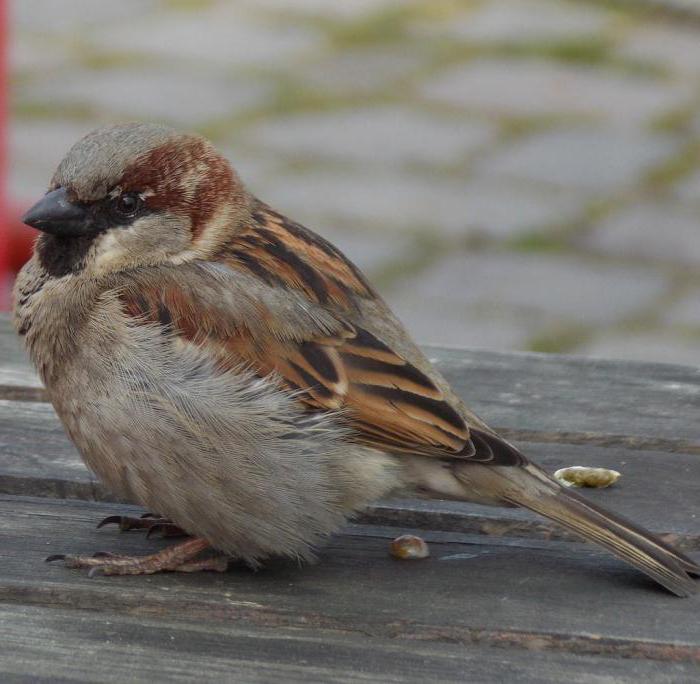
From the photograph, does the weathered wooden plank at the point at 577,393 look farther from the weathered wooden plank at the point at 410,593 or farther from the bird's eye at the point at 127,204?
the bird's eye at the point at 127,204

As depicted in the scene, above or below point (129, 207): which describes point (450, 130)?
below

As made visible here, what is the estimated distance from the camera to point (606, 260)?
568 cm

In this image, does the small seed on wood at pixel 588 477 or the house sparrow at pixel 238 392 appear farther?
the small seed on wood at pixel 588 477

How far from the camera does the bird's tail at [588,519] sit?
2164 mm

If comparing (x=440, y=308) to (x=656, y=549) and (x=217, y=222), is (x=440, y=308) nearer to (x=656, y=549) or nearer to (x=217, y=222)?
(x=217, y=222)

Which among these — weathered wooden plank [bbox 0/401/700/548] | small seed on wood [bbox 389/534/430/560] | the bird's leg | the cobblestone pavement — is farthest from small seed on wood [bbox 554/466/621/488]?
the cobblestone pavement

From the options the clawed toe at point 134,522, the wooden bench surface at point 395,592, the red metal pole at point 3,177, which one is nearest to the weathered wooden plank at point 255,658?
the wooden bench surface at point 395,592

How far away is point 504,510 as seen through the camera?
2.46m

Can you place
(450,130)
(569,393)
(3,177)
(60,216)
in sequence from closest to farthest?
(60,216) → (569,393) → (3,177) → (450,130)

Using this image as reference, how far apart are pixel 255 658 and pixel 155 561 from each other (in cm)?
38

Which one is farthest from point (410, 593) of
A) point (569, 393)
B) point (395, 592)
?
point (569, 393)

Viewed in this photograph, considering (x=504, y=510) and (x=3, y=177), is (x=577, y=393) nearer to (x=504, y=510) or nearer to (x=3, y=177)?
(x=504, y=510)

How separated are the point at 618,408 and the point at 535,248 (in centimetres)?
303

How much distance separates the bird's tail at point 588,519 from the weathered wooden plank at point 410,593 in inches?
1.4
